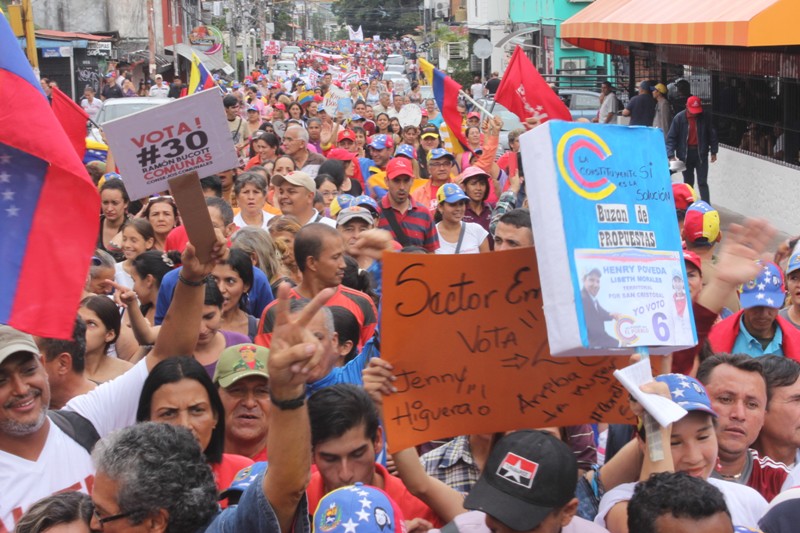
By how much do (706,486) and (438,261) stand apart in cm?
117

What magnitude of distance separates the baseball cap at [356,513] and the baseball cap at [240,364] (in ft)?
→ 4.90

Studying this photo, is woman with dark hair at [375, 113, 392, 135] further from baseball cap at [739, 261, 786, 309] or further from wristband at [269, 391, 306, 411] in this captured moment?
wristband at [269, 391, 306, 411]

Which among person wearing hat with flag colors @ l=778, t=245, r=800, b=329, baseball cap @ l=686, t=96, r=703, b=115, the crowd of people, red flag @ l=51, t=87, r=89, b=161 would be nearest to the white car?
baseball cap @ l=686, t=96, r=703, b=115

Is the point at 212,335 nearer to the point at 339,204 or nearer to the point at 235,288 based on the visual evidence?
the point at 235,288

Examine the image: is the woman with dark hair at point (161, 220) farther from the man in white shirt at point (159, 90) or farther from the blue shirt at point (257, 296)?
the man in white shirt at point (159, 90)

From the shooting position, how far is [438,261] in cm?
406

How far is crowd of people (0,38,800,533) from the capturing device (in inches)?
133

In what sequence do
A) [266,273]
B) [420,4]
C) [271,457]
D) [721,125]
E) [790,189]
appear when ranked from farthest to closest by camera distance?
[420,4] → [721,125] → [790,189] → [266,273] → [271,457]

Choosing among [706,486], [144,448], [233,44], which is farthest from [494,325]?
[233,44]

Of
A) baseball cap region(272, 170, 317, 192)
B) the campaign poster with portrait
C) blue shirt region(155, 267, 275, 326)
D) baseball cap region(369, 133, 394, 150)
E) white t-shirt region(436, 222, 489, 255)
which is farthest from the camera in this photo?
baseball cap region(369, 133, 394, 150)

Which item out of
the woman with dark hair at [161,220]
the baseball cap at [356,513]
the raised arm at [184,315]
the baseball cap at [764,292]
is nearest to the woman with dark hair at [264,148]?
the woman with dark hair at [161,220]

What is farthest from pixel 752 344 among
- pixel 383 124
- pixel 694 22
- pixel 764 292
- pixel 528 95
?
pixel 383 124

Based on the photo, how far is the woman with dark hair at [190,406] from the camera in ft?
14.2

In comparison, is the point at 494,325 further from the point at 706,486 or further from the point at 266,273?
the point at 266,273
